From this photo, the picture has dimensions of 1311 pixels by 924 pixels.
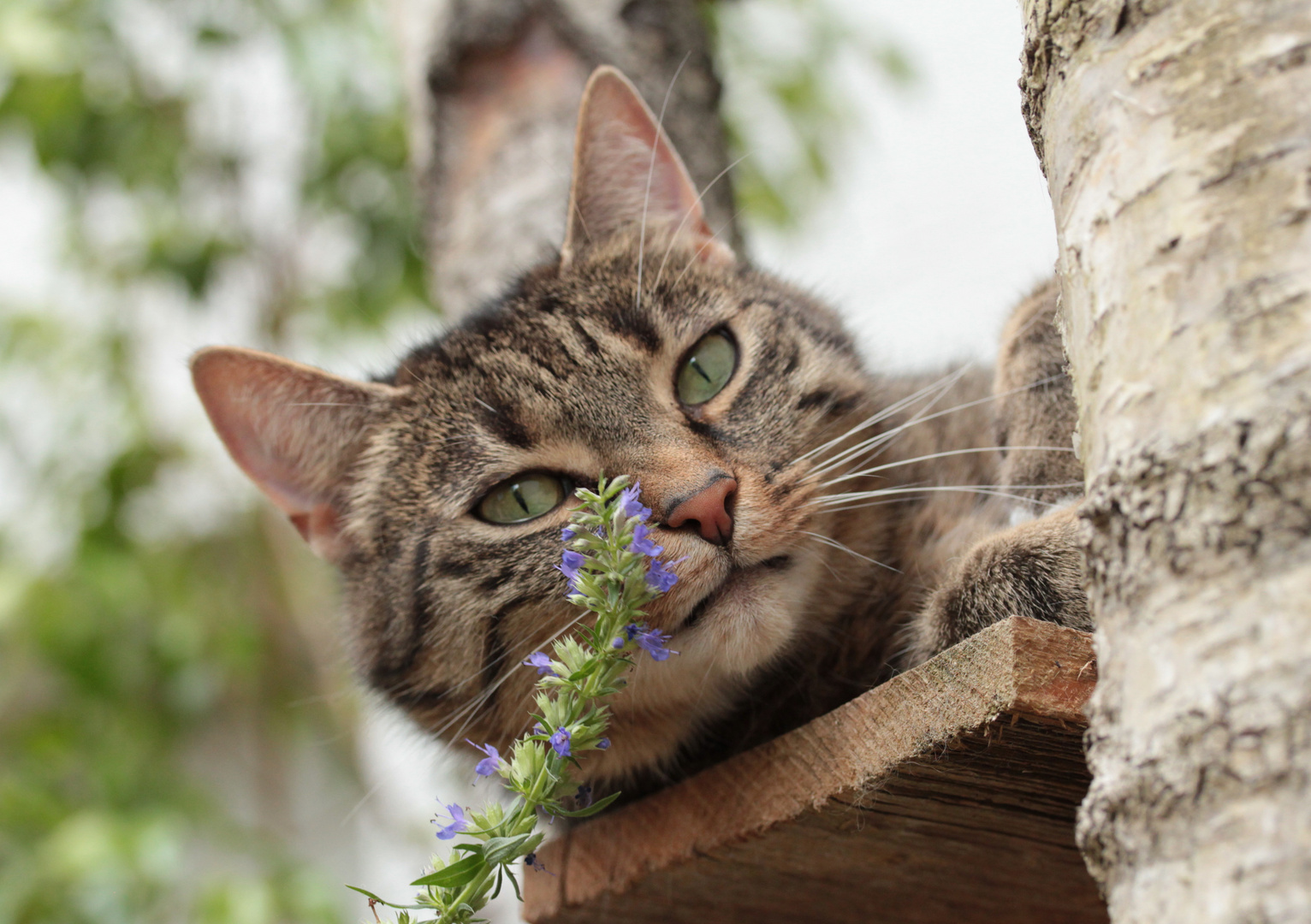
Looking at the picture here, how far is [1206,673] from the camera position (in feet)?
1.96

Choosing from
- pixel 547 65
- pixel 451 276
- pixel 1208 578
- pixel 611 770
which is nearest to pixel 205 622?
pixel 451 276

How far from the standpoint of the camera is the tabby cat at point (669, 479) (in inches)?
50.1

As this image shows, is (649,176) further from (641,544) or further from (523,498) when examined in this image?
(641,544)

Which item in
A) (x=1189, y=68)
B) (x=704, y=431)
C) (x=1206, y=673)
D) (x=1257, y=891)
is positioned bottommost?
(x=1257, y=891)

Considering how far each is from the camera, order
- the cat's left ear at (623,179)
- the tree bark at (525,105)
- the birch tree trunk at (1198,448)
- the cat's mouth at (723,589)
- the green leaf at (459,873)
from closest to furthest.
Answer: the birch tree trunk at (1198,448)
the green leaf at (459,873)
the cat's mouth at (723,589)
the cat's left ear at (623,179)
the tree bark at (525,105)

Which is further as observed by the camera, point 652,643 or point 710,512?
point 710,512

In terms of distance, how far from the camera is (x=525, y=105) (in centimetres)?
228

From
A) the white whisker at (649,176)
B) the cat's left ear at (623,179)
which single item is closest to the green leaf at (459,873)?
the white whisker at (649,176)

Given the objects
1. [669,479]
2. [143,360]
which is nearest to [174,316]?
[143,360]

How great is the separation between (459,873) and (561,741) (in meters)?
0.12

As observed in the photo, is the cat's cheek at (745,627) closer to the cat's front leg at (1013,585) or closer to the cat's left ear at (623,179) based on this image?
the cat's front leg at (1013,585)

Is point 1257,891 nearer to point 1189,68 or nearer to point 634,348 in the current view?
point 1189,68

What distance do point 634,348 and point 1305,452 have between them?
100cm

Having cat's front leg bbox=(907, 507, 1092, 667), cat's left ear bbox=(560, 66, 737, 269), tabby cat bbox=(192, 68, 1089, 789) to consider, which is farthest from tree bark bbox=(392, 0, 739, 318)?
cat's front leg bbox=(907, 507, 1092, 667)
